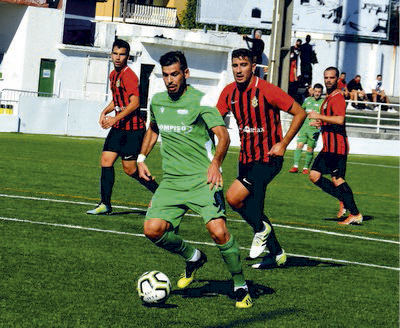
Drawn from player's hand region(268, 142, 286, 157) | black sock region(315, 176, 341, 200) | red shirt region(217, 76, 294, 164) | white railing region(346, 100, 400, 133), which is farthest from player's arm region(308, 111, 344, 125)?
white railing region(346, 100, 400, 133)

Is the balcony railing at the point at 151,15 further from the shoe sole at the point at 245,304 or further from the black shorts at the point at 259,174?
the shoe sole at the point at 245,304

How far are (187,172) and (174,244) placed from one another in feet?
1.91

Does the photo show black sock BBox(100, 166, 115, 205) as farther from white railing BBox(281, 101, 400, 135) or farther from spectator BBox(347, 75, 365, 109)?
spectator BBox(347, 75, 365, 109)

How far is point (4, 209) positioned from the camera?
1177 centimetres

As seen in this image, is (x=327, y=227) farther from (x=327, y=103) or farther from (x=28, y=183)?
(x=28, y=183)

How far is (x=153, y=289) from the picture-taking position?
6.97 metres

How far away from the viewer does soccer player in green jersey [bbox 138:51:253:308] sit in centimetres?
730

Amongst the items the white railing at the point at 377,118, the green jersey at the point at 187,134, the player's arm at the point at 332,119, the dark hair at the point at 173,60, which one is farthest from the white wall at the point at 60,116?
the dark hair at the point at 173,60

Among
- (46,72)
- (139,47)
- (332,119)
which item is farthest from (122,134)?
(139,47)

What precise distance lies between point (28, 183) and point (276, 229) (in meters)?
4.99

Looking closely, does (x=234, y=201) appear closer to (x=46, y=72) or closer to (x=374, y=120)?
(x=374, y=120)


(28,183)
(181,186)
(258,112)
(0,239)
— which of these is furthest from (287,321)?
(28,183)

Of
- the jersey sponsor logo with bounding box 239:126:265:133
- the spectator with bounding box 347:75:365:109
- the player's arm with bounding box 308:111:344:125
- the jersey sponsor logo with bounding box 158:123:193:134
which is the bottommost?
the jersey sponsor logo with bounding box 158:123:193:134

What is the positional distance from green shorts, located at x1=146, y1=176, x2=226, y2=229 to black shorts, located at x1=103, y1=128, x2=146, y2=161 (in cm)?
468
